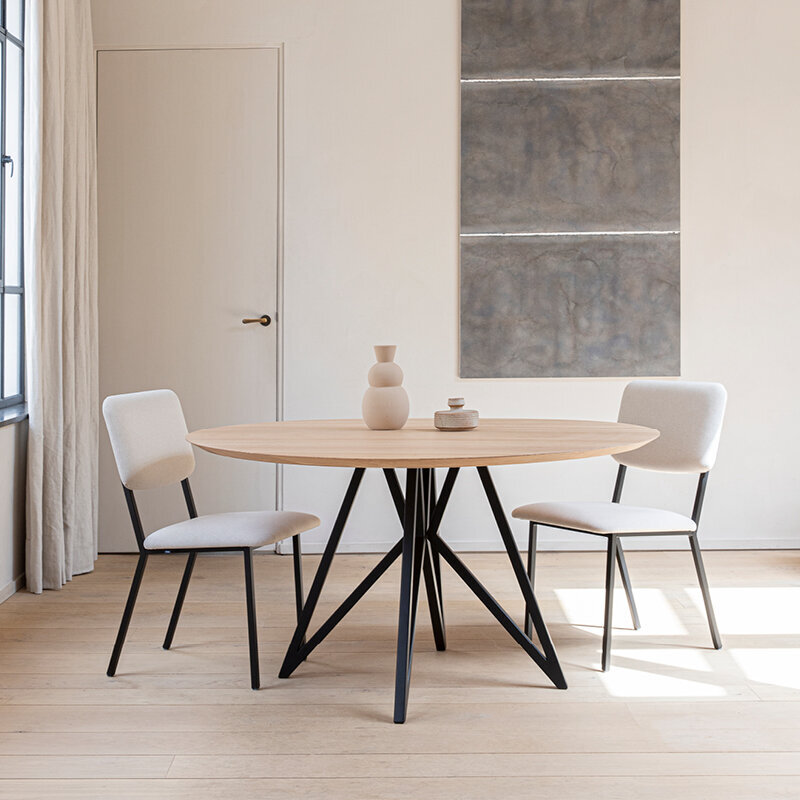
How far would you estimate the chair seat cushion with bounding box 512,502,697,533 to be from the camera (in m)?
2.62

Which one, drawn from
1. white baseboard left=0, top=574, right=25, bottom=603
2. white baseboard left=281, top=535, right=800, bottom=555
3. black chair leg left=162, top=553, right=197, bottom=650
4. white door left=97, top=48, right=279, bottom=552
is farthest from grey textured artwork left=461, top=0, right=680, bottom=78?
white baseboard left=0, top=574, right=25, bottom=603

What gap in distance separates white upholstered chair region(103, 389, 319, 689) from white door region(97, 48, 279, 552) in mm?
1212

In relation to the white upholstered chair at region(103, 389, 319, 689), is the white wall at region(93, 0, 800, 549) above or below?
above

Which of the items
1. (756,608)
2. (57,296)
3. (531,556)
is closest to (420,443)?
(531,556)

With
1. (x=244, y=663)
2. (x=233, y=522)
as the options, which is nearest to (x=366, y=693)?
(x=244, y=663)

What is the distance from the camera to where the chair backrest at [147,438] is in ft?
8.43

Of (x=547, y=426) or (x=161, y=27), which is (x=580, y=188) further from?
(x=161, y=27)

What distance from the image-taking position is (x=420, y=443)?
2334mm

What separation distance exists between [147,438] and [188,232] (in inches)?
64.2

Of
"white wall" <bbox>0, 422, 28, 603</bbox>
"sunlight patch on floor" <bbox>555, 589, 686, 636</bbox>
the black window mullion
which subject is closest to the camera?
"sunlight patch on floor" <bbox>555, 589, 686, 636</bbox>

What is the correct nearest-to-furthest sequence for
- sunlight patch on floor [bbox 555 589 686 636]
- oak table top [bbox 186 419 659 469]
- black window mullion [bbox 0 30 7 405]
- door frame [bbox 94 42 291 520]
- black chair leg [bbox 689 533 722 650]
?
oak table top [bbox 186 419 659 469]
black chair leg [bbox 689 533 722 650]
sunlight patch on floor [bbox 555 589 686 636]
black window mullion [bbox 0 30 7 405]
door frame [bbox 94 42 291 520]

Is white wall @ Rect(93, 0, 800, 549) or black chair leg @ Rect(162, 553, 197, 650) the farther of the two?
white wall @ Rect(93, 0, 800, 549)

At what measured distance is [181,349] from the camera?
408 centimetres

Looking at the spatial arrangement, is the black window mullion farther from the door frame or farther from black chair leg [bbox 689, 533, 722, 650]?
black chair leg [bbox 689, 533, 722, 650]
